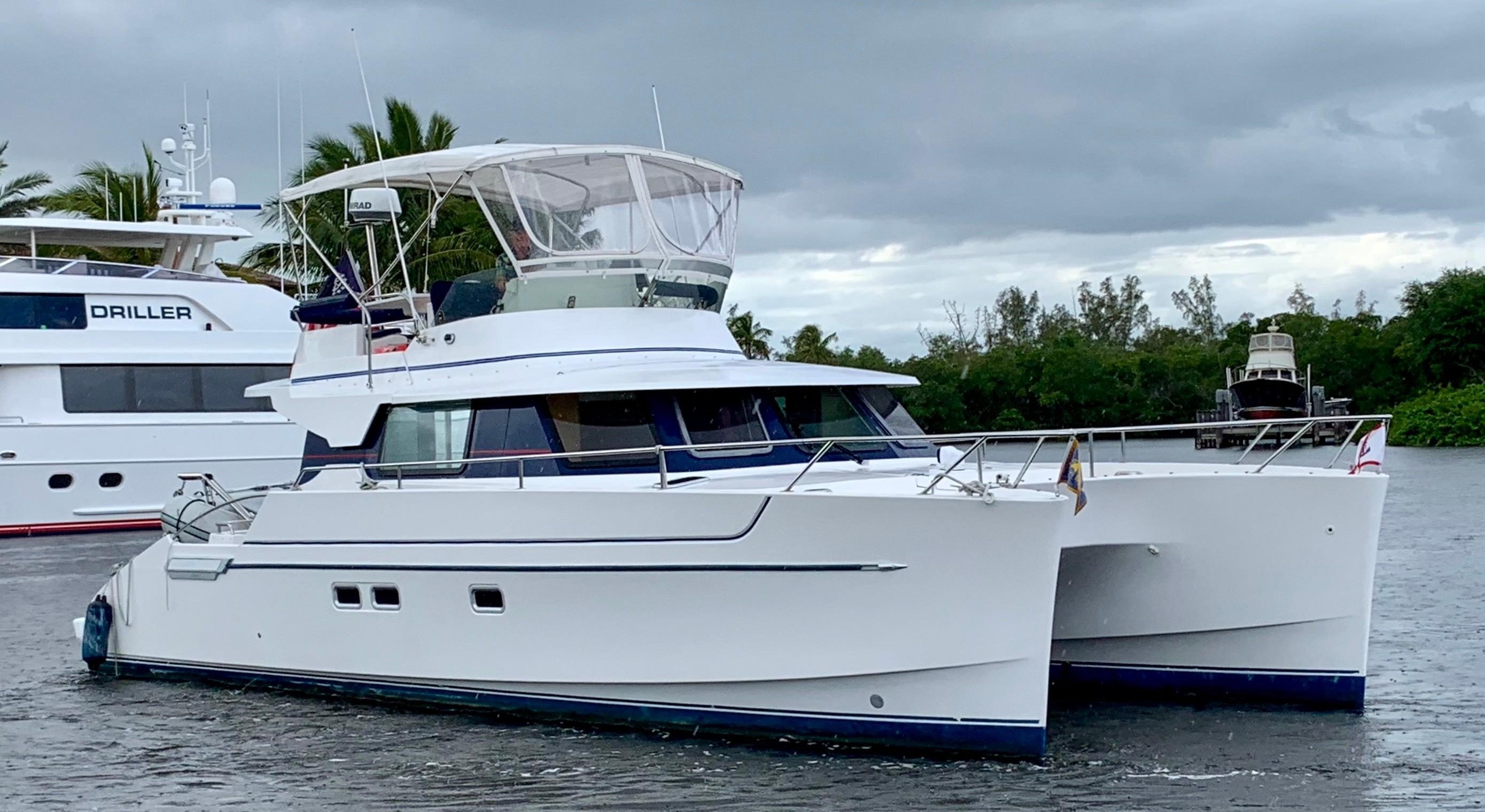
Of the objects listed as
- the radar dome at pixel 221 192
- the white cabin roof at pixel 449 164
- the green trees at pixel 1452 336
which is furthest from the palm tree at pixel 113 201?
the green trees at pixel 1452 336

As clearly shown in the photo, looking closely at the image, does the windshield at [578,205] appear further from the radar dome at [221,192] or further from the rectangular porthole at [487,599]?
the radar dome at [221,192]

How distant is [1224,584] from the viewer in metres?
10.2

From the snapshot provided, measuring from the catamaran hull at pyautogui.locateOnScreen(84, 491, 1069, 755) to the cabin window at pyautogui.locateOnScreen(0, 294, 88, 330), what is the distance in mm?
17504

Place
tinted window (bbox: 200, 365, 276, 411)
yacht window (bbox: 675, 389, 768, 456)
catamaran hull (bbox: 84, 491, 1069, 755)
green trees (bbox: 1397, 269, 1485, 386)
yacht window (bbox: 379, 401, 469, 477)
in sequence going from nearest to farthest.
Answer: catamaran hull (bbox: 84, 491, 1069, 755) < yacht window (bbox: 675, 389, 768, 456) < yacht window (bbox: 379, 401, 469, 477) < tinted window (bbox: 200, 365, 276, 411) < green trees (bbox: 1397, 269, 1485, 386)

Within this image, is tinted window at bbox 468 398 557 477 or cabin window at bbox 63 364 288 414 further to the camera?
cabin window at bbox 63 364 288 414

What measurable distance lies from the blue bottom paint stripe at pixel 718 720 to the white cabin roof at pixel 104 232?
1791 cm

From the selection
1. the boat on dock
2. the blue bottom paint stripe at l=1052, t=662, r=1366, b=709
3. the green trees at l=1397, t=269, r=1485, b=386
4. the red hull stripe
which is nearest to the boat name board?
the red hull stripe

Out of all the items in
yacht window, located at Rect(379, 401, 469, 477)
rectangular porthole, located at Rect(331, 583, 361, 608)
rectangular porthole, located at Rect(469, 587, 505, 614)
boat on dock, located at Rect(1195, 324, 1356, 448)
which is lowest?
boat on dock, located at Rect(1195, 324, 1356, 448)

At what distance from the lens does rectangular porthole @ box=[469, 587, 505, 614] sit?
32.4 ft

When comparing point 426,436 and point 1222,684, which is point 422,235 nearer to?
point 426,436

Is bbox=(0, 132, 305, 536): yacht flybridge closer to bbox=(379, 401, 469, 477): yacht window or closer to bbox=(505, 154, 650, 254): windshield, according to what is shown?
bbox=(379, 401, 469, 477): yacht window

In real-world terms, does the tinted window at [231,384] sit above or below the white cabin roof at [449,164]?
below

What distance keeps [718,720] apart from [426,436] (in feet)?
10.3

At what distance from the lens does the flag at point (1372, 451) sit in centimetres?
984
